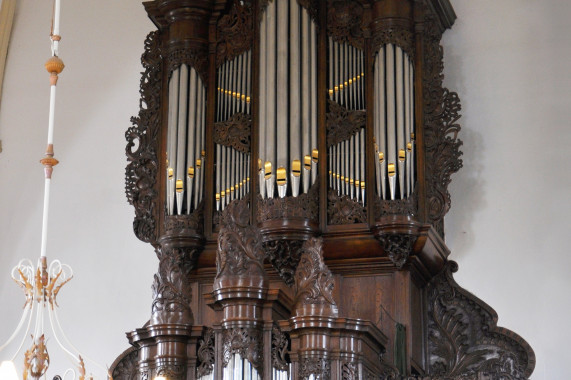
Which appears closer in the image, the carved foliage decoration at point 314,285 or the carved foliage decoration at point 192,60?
the carved foliage decoration at point 314,285

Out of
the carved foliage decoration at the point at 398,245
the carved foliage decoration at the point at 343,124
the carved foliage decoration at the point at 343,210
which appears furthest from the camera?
the carved foliage decoration at the point at 343,124

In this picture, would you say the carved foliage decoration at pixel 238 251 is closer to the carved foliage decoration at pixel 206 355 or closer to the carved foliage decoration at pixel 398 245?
the carved foliage decoration at pixel 206 355

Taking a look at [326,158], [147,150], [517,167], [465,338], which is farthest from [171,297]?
[517,167]

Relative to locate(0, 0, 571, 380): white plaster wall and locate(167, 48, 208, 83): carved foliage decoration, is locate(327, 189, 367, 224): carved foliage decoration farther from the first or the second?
locate(167, 48, 208, 83): carved foliage decoration

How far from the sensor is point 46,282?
6.88 meters

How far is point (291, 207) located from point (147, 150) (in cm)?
194

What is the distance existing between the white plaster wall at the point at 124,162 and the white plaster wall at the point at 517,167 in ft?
0.04

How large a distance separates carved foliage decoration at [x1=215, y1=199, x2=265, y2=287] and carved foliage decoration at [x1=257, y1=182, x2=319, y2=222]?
2.54m

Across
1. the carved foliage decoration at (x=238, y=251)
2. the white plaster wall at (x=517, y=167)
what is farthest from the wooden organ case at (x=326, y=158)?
the carved foliage decoration at (x=238, y=251)

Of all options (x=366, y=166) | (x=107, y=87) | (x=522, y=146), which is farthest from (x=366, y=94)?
(x=107, y=87)

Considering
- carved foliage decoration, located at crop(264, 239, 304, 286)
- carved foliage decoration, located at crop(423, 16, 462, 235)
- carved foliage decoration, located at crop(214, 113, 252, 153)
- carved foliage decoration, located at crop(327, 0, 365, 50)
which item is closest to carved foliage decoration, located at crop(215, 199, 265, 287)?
carved foliage decoration, located at crop(264, 239, 304, 286)

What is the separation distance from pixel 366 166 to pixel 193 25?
2450 mm

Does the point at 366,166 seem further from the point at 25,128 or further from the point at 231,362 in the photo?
the point at 25,128

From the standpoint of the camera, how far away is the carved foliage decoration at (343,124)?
12.3 meters
